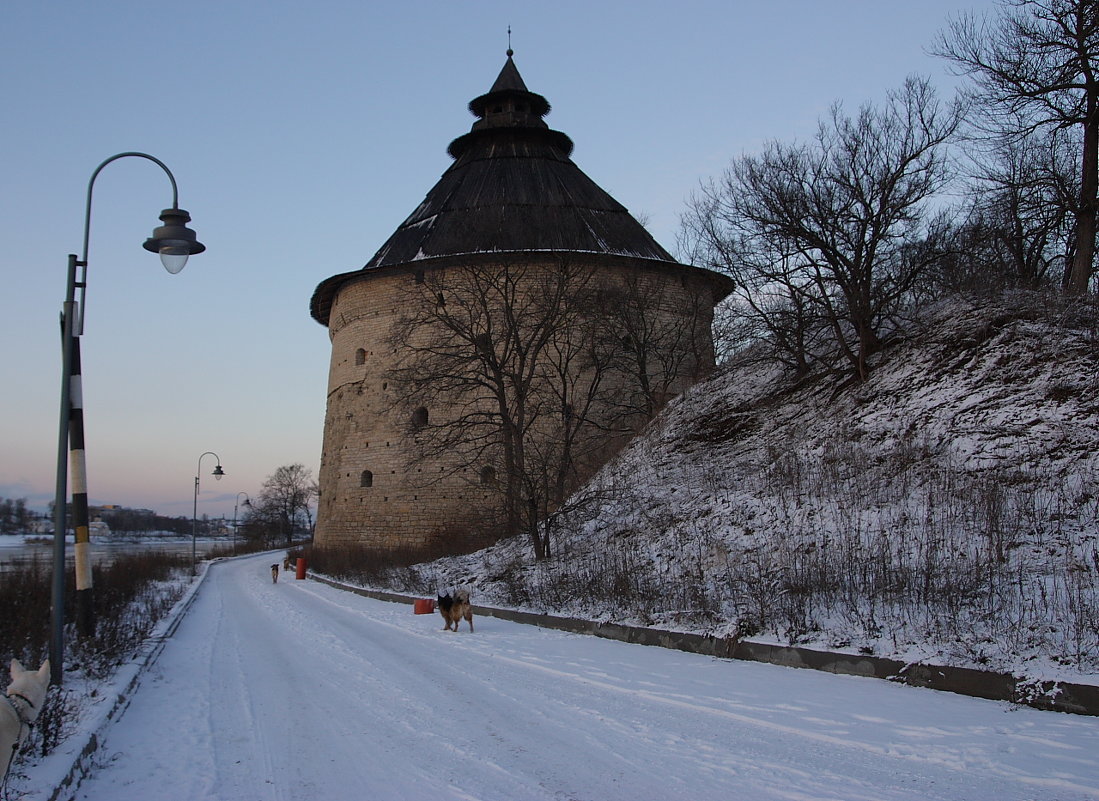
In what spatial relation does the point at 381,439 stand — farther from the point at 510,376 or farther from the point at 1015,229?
the point at 1015,229

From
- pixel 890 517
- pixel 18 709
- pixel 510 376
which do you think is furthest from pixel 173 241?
pixel 510 376

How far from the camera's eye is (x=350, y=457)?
3055 cm

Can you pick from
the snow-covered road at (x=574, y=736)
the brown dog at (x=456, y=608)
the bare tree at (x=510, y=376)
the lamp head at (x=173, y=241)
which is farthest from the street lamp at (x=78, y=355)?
the bare tree at (x=510, y=376)

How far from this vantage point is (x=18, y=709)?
4258 millimetres

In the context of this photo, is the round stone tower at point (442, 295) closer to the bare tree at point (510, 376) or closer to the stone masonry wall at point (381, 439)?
the stone masonry wall at point (381, 439)

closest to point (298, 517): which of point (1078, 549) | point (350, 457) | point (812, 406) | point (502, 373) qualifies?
point (350, 457)

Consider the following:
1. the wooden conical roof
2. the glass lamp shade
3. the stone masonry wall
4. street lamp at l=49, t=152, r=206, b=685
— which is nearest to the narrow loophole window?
the stone masonry wall

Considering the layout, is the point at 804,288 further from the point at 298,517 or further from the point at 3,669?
the point at 298,517

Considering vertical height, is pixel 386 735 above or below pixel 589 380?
below

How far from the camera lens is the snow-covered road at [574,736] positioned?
4625 mm

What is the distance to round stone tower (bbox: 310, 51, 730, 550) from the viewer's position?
26984 millimetres

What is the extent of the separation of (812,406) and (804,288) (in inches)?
87.4

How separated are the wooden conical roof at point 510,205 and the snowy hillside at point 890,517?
12.6 metres

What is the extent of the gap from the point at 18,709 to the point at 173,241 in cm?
487
